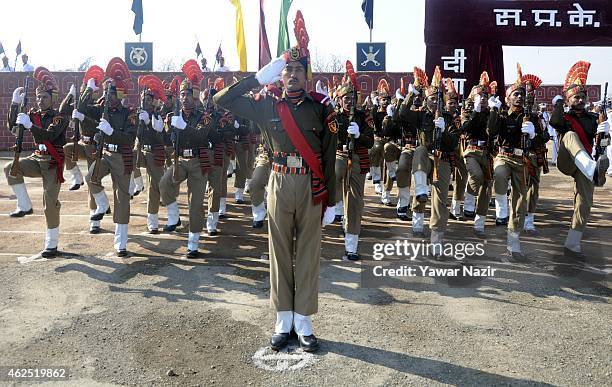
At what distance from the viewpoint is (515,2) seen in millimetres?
10148

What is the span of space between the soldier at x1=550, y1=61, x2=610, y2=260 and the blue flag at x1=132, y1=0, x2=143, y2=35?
1741 centimetres

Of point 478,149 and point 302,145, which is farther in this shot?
point 478,149

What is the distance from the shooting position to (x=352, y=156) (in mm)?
7055

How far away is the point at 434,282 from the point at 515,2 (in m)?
6.52

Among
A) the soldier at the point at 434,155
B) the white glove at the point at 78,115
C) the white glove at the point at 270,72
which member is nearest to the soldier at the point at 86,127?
the white glove at the point at 78,115

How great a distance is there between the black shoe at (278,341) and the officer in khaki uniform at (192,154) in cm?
298

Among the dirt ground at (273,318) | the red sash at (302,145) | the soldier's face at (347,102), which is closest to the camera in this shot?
the dirt ground at (273,318)

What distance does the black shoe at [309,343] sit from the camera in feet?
14.2

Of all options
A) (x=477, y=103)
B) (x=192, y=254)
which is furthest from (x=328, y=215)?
(x=477, y=103)

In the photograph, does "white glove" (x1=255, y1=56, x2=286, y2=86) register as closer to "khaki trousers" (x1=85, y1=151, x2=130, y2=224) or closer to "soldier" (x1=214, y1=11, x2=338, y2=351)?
"soldier" (x1=214, y1=11, x2=338, y2=351)

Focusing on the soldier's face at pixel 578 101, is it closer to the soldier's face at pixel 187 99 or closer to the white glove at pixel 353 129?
the white glove at pixel 353 129

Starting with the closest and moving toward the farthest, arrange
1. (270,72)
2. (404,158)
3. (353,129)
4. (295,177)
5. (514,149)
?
(270,72) < (295,177) < (353,129) < (514,149) < (404,158)

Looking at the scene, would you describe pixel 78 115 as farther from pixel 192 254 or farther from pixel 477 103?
pixel 477 103

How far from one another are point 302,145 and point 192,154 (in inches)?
133
